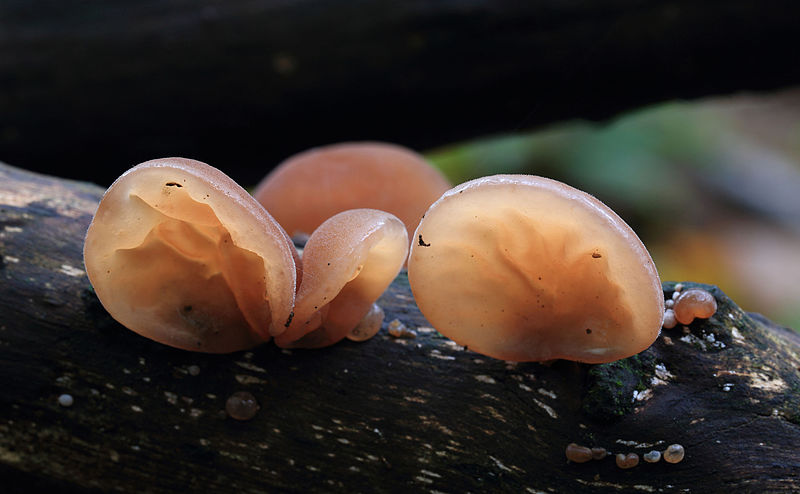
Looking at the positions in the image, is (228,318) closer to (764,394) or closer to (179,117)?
(764,394)

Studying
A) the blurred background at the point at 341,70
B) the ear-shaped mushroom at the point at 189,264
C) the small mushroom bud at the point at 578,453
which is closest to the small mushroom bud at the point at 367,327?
the ear-shaped mushroom at the point at 189,264

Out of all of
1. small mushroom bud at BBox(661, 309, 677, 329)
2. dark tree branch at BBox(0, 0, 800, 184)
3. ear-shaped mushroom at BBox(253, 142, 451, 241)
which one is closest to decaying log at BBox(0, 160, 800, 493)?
small mushroom bud at BBox(661, 309, 677, 329)

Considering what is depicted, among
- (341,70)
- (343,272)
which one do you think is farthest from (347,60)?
(343,272)

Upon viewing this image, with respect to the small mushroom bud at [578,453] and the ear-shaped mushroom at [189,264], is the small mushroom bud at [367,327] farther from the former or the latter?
the small mushroom bud at [578,453]

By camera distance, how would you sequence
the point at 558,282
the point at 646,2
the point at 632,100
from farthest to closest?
the point at 632,100, the point at 646,2, the point at 558,282

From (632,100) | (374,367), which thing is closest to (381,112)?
(632,100)

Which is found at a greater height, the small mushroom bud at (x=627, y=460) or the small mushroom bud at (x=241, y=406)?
the small mushroom bud at (x=627, y=460)

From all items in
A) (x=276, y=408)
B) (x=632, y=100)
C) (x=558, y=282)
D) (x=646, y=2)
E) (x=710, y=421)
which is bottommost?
(x=276, y=408)
